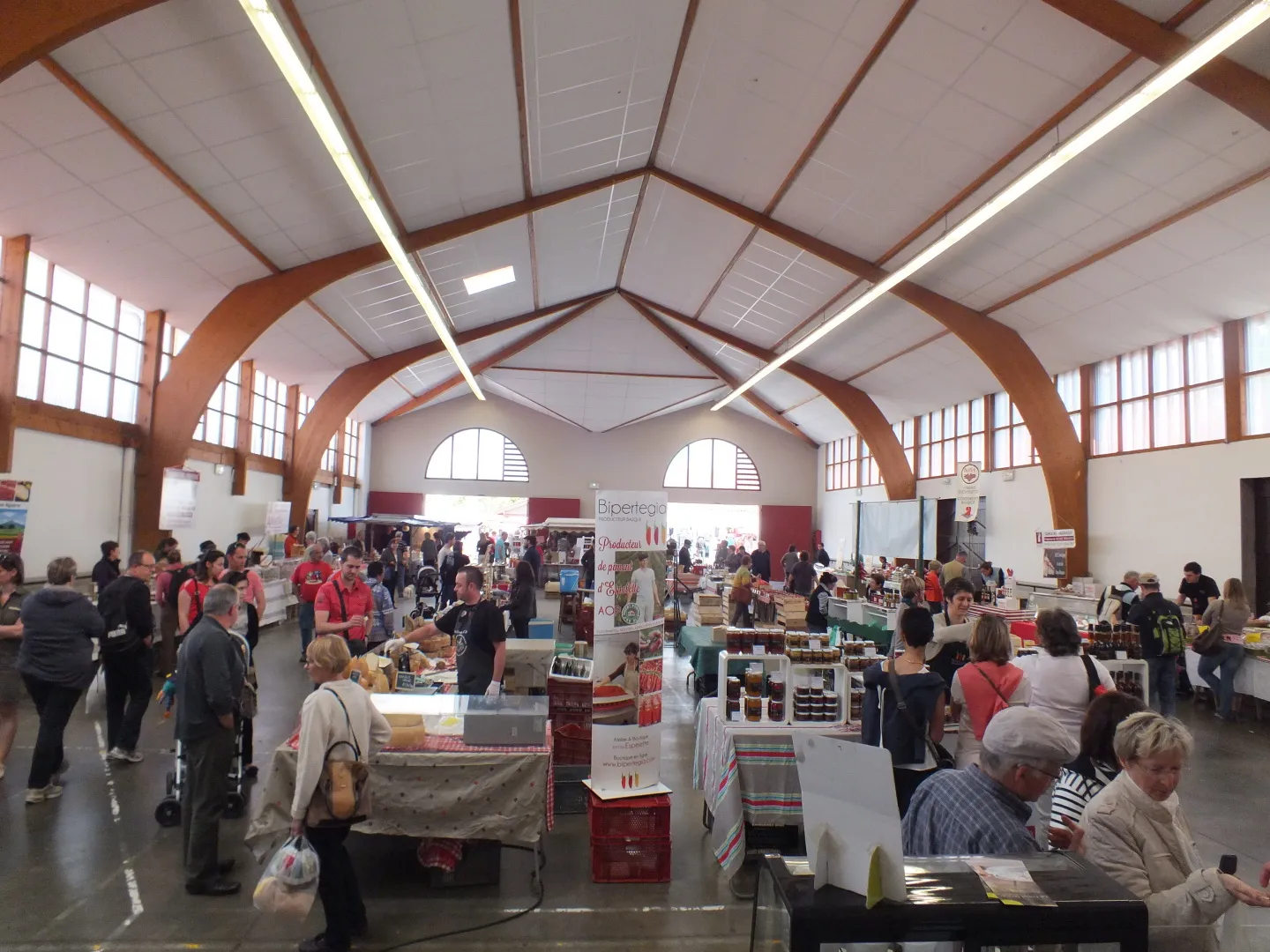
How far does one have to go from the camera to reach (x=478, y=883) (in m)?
3.63

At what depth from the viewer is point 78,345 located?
9.36 meters

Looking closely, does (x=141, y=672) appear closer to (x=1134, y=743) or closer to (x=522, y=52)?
(x=1134, y=743)

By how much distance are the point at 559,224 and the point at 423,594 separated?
7530 mm

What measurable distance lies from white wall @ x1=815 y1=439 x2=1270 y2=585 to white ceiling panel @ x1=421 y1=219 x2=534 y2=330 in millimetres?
10190

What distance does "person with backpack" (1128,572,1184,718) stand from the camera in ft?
21.1

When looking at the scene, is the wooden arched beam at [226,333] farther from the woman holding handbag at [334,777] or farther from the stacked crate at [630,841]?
the stacked crate at [630,841]

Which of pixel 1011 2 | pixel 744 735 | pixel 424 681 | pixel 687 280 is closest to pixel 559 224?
pixel 687 280

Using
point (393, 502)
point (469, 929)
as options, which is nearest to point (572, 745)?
point (469, 929)

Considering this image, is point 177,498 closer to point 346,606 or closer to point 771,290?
point 346,606

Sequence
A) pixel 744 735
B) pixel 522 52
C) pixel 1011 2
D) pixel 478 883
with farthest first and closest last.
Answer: pixel 522 52, pixel 1011 2, pixel 744 735, pixel 478 883

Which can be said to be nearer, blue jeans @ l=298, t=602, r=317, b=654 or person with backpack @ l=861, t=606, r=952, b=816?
person with backpack @ l=861, t=606, r=952, b=816

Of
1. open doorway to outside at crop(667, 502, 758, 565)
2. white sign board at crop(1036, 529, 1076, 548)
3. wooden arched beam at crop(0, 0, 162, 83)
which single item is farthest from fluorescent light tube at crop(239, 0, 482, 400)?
open doorway to outside at crop(667, 502, 758, 565)

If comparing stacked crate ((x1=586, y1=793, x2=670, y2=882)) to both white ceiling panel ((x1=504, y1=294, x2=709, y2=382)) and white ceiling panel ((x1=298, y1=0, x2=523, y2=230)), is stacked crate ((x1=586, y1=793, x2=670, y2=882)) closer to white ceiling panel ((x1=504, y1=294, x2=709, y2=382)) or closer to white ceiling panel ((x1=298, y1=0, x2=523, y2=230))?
white ceiling panel ((x1=298, y1=0, x2=523, y2=230))

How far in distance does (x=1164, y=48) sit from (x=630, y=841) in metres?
7.24
